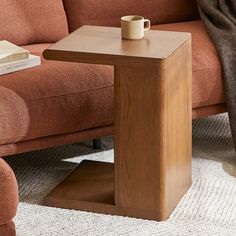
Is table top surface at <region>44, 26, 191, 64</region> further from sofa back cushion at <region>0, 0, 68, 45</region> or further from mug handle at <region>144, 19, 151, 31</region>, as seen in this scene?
sofa back cushion at <region>0, 0, 68, 45</region>

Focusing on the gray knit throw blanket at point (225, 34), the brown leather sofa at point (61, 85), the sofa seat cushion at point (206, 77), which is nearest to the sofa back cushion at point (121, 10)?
the brown leather sofa at point (61, 85)

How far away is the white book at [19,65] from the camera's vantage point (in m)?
2.71

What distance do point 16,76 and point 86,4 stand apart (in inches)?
25.7

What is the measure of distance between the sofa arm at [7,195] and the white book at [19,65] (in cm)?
70

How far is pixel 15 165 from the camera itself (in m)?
3.04

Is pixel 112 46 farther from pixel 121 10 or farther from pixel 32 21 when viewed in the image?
pixel 121 10

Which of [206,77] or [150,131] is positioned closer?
[150,131]

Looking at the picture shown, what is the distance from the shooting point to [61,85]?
2.68m

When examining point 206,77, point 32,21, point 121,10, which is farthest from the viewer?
point 121,10

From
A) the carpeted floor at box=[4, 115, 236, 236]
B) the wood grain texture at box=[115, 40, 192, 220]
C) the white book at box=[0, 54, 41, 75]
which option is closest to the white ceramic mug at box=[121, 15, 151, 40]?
the wood grain texture at box=[115, 40, 192, 220]

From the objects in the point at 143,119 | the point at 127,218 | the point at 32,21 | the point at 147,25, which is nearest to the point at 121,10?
the point at 32,21

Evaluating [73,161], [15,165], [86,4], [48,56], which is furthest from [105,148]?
[48,56]

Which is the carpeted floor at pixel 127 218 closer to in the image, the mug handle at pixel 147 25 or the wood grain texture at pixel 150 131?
the wood grain texture at pixel 150 131

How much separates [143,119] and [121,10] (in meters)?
0.93
